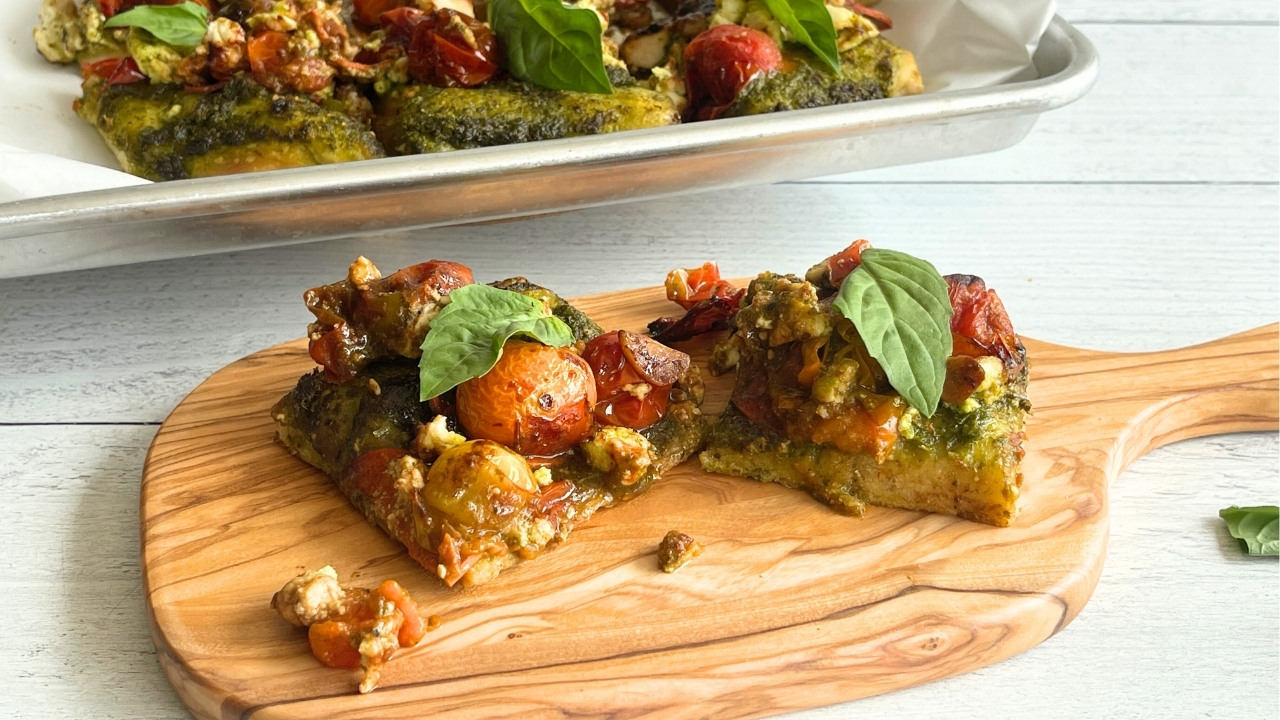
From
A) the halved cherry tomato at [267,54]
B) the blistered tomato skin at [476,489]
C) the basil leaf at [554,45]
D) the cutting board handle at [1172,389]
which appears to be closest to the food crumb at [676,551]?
the blistered tomato skin at [476,489]

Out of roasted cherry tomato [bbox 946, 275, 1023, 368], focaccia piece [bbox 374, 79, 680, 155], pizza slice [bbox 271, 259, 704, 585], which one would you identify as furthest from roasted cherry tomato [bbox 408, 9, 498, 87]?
roasted cherry tomato [bbox 946, 275, 1023, 368]

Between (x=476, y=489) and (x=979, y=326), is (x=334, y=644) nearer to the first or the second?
(x=476, y=489)

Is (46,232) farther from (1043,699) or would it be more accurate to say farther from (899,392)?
(1043,699)

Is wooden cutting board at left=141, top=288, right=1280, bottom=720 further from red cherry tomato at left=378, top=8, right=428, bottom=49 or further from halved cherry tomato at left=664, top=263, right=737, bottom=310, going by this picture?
red cherry tomato at left=378, top=8, right=428, bottom=49

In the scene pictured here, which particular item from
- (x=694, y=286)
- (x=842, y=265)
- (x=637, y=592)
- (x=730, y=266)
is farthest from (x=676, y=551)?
(x=730, y=266)

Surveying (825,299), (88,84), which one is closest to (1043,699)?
(825,299)

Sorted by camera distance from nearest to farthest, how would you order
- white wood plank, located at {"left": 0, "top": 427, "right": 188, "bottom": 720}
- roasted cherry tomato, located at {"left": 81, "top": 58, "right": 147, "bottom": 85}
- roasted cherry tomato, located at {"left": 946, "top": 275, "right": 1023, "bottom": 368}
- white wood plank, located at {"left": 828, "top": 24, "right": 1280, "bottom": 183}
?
white wood plank, located at {"left": 0, "top": 427, "right": 188, "bottom": 720}
roasted cherry tomato, located at {"left": 946, "top": 275, "right": 1023, "bottom": 368}
roasted cherry tomato, located at {"left": 81, "top": 58, "right": 147, "bottom": 85}
white wood plank, located at {"left": 828, "top": 24, "right": 1280, "bottom": 183}
